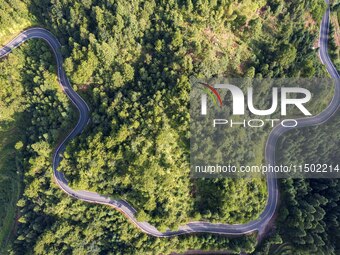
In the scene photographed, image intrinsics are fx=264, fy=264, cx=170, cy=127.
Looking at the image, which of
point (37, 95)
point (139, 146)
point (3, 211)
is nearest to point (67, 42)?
point (37, 95)

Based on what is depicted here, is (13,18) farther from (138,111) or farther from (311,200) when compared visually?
(311,200)

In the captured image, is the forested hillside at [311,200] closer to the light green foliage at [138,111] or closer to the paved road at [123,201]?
the paved road at [123,201]

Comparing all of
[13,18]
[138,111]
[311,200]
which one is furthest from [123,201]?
[13,18]

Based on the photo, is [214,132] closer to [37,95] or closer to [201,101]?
[201,101]

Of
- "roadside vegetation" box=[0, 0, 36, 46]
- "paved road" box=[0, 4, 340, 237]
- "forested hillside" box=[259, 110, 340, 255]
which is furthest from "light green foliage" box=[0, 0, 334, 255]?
"forested hillside" box=[259, 110, 340, 255]

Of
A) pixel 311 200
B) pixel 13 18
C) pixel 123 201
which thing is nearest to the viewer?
pixel 123 201

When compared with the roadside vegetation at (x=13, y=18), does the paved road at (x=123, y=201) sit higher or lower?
lower

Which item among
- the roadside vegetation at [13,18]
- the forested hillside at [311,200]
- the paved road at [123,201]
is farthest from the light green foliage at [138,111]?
the forested hillside at [311,200]

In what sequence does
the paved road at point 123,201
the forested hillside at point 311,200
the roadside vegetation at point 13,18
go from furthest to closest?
the roadside vegetation at point 13,18 < the paved road at point 123,201 < the forested hillside at point 311,200

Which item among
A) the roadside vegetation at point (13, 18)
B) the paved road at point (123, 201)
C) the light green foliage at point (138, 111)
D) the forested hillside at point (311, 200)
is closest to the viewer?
the light green foliage at point (138, 111)

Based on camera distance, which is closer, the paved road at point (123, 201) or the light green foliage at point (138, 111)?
the light green foliage at point (138, 111)
